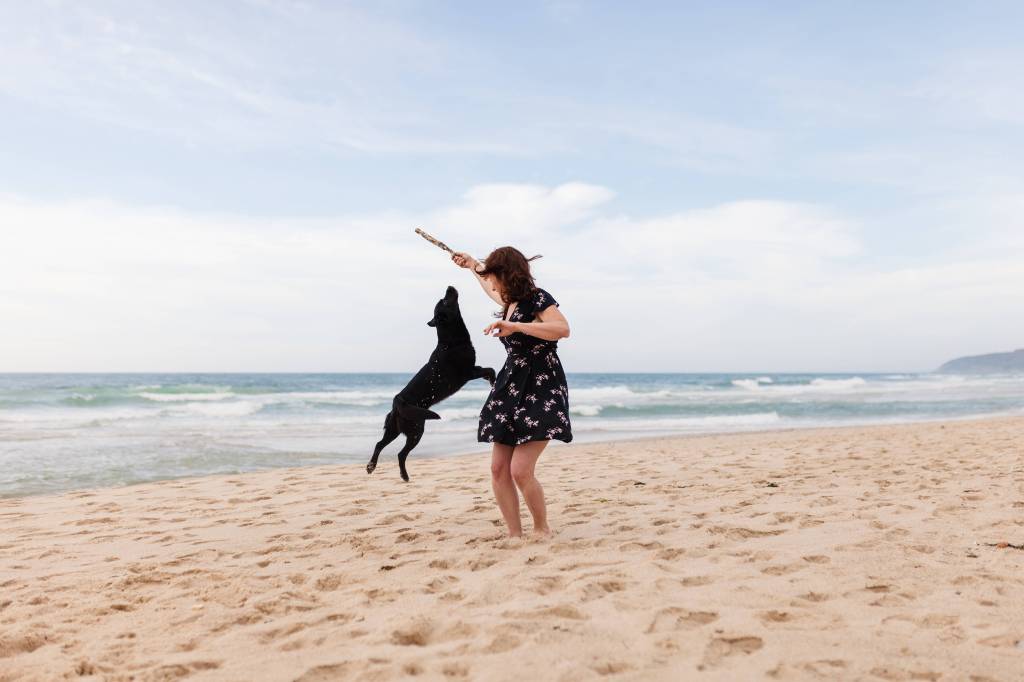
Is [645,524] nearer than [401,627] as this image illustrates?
No

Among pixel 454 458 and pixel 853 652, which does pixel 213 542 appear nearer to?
pixel 853 652

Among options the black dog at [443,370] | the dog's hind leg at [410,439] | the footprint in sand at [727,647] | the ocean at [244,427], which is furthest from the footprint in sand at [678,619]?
the ocean at [244,427]

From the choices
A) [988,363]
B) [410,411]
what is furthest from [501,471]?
[988,363]

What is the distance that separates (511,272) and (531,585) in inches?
67.9

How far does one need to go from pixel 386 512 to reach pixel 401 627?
3.02 meters

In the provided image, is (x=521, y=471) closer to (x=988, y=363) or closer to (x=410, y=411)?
(x=410, y=411)

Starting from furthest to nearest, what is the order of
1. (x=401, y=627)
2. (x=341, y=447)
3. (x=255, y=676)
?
(x=341, y=447), (x=401, y=627), (x=255, y=676)

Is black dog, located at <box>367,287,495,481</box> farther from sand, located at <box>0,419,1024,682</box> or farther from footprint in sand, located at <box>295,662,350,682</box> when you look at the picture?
footprint in sand, located at <box>295,662,350,682</box>

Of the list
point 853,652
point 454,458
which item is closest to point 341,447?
point 454,458

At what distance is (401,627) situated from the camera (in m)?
3.12

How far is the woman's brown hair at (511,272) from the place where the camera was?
4.39 metres

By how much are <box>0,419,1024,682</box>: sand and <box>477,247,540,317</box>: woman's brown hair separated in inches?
58.5

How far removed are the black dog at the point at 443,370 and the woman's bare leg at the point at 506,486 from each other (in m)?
0.72

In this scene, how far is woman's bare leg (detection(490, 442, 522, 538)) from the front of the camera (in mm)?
4555
